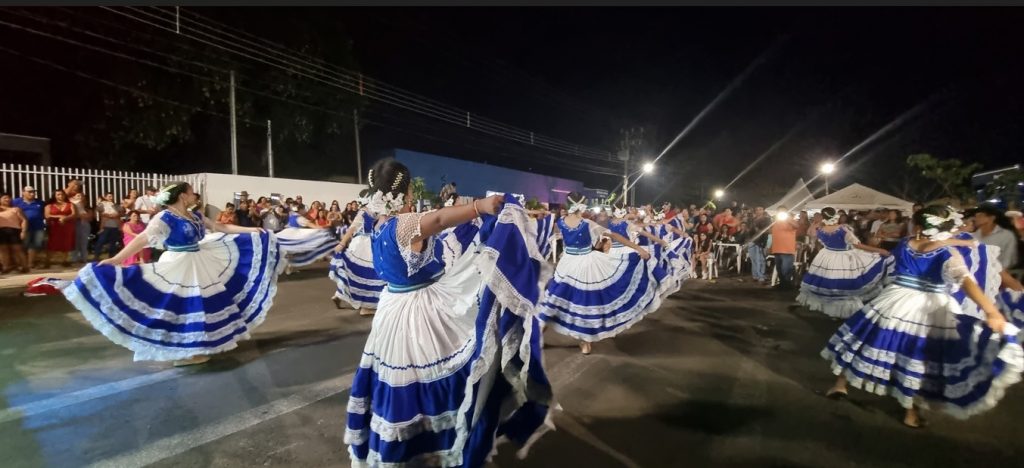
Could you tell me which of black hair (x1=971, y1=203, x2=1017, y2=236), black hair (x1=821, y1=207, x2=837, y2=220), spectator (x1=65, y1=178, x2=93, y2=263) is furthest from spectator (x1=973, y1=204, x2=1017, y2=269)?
spectator (x1=65, y1=178, x2=93, y2=263)

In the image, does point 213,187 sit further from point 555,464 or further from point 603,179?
point 603,179

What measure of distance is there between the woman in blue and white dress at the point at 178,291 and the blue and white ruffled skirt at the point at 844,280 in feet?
27.9

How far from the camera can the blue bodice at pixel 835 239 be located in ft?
28.2

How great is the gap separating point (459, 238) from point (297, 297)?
23.3ft

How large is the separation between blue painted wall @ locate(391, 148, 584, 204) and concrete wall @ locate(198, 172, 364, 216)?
293 cm

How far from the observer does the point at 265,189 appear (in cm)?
1750

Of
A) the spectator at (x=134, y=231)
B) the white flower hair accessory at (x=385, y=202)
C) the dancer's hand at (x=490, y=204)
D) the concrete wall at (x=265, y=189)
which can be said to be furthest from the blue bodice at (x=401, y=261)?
the concrete wall at (x=265, y=189)

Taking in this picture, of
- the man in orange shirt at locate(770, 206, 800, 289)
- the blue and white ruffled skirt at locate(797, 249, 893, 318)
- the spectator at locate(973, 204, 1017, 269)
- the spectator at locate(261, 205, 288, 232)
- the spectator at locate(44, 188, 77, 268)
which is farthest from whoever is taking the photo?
the spectator at locate(261, 205, 288, 232)

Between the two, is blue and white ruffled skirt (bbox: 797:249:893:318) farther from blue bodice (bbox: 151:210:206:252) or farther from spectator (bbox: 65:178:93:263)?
spectator (bbox: 65:178:93:263)

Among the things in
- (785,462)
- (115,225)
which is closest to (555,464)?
(785,462)

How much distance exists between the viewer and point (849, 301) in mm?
8352

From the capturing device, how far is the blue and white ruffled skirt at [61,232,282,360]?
4.93 meters

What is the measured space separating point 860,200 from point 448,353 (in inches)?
814

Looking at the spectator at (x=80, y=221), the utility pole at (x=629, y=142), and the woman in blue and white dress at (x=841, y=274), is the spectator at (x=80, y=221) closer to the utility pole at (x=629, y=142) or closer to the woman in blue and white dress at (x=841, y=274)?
the woman in blue and white dress at (x=841, y=274)
